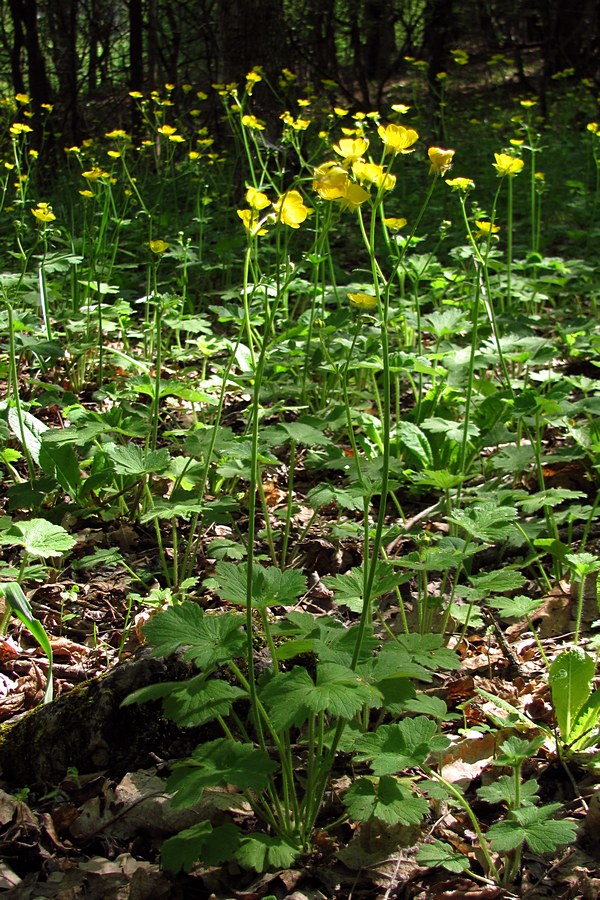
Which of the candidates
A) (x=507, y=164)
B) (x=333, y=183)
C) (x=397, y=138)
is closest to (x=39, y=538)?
(x=333, y=183)

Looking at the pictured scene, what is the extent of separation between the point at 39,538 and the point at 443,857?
1.17 meters

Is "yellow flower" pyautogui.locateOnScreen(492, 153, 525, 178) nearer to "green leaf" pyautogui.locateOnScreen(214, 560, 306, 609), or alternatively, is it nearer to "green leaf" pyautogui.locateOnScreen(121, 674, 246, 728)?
Result: "green leaf" pyautogui.locateOnScreen(214, 560, 306, 609)

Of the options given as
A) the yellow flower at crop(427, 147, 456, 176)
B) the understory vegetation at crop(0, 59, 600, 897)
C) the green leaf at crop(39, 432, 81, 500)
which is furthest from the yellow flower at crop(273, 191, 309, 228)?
the green leaf at crop(39, 432, 81, 500)

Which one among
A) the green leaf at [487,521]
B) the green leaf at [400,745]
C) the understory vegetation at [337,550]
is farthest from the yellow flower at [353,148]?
the green leaf at [400,745]

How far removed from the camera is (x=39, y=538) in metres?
1.94

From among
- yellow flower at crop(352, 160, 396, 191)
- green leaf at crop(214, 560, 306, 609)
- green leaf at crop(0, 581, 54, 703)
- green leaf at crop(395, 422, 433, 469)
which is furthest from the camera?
green leaf at crop(395, 422, 433, 469)

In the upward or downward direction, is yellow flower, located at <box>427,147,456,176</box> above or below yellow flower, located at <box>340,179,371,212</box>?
above

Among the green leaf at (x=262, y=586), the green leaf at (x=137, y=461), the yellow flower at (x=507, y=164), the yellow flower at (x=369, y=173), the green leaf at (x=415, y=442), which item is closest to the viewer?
the yellow flower at (x=369, y=173)

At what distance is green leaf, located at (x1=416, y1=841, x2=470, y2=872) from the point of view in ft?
4.42

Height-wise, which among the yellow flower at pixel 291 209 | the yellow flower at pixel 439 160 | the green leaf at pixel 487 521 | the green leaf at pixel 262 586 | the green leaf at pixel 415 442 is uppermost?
the yellow flower at pixel 439 160

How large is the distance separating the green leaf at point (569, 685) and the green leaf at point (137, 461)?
113 cm

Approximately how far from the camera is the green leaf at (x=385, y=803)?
1.29 metres

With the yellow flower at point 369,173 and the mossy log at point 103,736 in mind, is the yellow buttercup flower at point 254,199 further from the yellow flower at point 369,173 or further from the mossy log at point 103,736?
the mossy log at point 103,736

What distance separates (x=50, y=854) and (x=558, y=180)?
645 centimetres
